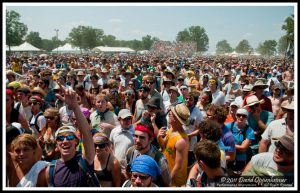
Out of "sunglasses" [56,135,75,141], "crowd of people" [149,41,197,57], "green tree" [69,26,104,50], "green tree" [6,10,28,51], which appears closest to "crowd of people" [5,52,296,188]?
"sunglasses" [56,135,75,141]

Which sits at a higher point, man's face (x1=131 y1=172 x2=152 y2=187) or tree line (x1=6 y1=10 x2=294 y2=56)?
tree line (x1=6 y1=10 x2=294 y2=56)

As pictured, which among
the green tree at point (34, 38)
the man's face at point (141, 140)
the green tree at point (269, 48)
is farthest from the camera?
the green tree at point (269, 48)

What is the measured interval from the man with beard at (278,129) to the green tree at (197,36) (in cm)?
15583

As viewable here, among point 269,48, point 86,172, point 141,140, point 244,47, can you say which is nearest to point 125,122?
point 141,140

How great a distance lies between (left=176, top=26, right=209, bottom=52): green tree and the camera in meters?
159

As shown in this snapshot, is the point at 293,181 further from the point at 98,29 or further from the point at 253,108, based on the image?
the point at 98,29

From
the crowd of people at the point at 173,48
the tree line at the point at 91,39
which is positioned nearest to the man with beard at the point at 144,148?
the tree line at the point at 91,39

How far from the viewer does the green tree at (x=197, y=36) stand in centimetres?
15862

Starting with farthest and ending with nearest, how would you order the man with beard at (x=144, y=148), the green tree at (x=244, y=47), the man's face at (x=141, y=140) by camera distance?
1. the green tree at (x=244, y=47)
2. the man's face at (x=141, y=140)
3. the man with beard at (x=144, y=148)

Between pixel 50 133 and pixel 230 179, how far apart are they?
8.97 feet

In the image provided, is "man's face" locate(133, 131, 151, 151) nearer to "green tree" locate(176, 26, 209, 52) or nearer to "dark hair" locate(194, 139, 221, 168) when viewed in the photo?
"dark hair" locate(194, 139, 221, 168)

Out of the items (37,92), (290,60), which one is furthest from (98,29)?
(37,92)

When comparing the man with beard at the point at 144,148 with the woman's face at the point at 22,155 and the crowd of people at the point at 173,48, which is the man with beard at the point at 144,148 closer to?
the woman's face at the point at 22,155

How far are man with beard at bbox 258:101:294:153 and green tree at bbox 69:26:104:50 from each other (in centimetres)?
11082
